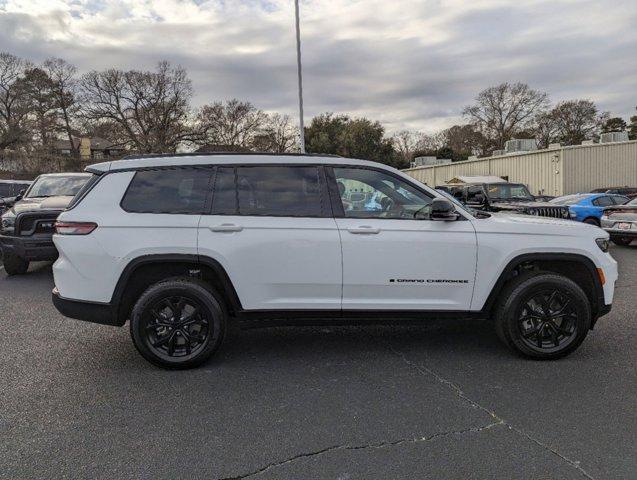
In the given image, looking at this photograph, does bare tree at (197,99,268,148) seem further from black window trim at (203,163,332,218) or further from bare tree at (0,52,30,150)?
black window trim at (203,163,332,218)

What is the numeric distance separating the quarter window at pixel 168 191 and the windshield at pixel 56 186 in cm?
672

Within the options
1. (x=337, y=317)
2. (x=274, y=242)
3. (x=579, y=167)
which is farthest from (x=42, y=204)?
(x=579, y=167)

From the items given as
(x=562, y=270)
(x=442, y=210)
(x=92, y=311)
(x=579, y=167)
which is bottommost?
(x=92, y=311)

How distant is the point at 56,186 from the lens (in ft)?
34.0

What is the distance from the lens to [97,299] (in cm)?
407

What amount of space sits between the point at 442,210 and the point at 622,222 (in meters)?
9.97

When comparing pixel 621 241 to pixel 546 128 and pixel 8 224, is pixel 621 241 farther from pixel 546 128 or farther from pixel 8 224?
pixel 546 128

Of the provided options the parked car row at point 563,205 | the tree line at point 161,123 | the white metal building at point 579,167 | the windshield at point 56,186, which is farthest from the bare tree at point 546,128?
the windshield at point 56,186

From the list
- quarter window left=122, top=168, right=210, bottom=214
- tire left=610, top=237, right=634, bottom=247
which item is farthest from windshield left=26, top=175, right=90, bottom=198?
tire left=610, top=237, right=634, bottom=247

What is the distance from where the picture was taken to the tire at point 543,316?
13.7 feet

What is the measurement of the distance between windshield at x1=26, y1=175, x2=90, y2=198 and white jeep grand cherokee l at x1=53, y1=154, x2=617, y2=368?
21.9ft

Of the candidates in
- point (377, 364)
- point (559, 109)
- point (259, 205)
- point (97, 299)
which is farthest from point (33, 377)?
point (559, 109)

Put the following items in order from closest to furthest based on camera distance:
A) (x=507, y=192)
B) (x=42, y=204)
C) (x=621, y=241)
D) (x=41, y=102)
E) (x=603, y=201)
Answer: (x=42, y=204) → (x=621, y=241) → (x=603, y=201) → (x=507, y=192) → (x=41, y=102)

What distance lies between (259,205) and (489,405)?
94.4 inches
